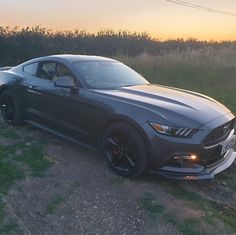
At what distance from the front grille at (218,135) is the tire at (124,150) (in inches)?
30.0

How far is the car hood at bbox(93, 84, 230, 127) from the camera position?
4.97 m

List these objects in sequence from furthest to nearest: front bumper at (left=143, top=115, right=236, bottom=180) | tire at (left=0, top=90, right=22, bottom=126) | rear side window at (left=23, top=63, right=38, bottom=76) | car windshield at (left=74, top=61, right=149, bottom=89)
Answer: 1. tire at (left=0, top=90, right=22, bottom=126)
2. rear side window at (left=23, top=63, right=38, bottom=76)
3. car windshield at (left=74, top=61, right=149, bottom=89)
4. front bumper at (left=143, top=115, right=236, bottom=180)

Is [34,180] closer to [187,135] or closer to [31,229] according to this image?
[31,229]

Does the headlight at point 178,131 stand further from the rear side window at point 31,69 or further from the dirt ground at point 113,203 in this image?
the rear side window at point 31,69

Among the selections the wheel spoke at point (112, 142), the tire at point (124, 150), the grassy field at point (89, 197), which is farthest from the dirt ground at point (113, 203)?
the wheel spoke at point (112, 142)

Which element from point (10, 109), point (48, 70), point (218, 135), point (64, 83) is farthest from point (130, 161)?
point (10, 109)

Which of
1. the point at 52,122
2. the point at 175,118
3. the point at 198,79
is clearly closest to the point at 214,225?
the point at 175,118

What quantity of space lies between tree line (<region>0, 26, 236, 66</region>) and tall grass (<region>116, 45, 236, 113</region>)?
5.64 m

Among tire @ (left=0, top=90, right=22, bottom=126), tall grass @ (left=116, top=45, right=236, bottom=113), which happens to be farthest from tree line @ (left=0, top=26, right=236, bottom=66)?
tire @ (left=0, top=90, right=22, bottom=126)

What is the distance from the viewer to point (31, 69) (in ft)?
23.5

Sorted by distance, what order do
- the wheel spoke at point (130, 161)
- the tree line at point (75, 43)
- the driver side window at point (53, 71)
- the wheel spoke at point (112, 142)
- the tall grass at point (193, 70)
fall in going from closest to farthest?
the wheel spoke at point (130, 161) → the wheel spoke at point (112, 142) → the driver side window at point (53, 71) → the tall grass at point (193, 70) → the tree line at point (75, 43)

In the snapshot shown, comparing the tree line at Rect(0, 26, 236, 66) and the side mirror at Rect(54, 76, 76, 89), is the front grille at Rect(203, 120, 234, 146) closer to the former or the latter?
the side mirror at Rect(54, 76, 76, 89)

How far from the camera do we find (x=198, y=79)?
13328 mm

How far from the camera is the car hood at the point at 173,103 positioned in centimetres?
497
